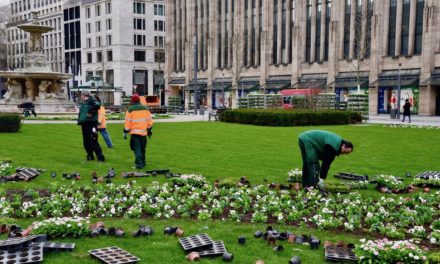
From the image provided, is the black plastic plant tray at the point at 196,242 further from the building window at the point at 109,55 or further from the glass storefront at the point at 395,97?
the building window at the point at 109,55

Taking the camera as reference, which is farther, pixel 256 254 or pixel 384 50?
pixel 384 50

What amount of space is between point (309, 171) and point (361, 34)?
46.0m

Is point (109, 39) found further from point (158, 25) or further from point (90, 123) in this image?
point (90, 123)

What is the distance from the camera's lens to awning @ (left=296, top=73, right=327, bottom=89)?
5653 cm

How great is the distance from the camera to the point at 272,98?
4691cm

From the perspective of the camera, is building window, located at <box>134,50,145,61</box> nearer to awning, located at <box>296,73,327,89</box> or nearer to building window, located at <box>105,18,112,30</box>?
building window, located at <box>105,18,112,30</box>

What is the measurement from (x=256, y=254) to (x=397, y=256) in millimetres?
1704

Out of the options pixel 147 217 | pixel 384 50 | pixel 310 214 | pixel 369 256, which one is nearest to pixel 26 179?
pixel 147 217

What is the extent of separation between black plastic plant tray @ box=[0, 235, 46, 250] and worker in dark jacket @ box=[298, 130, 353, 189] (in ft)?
17.7

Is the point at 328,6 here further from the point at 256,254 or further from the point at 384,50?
the point at 256,254

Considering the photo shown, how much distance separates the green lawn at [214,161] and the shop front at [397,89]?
2541cm

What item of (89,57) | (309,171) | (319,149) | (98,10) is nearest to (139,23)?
(98,10)

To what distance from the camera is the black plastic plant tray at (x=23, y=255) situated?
5.77 meters

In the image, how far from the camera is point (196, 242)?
666 cm
